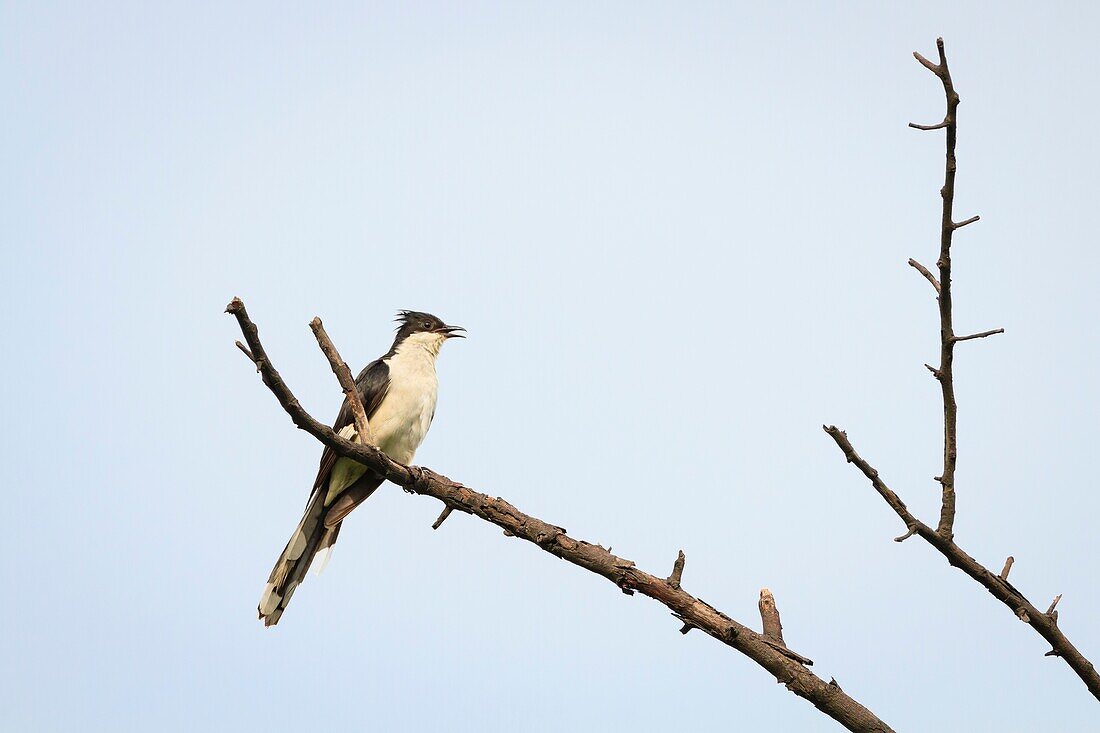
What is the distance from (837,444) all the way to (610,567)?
1.25 m

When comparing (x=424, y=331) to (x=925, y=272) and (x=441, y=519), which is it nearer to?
(x=441, y=519)

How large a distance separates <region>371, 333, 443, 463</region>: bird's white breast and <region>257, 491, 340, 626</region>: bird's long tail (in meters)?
0.70

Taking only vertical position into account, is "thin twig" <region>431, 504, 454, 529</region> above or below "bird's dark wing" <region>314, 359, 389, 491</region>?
below

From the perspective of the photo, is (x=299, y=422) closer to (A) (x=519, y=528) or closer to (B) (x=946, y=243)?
(A) (x=519, y=528)

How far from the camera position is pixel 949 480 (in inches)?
154

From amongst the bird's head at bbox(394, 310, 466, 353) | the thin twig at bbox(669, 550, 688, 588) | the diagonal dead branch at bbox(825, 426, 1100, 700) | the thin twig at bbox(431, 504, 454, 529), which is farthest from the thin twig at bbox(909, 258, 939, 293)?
the bird's head at bbox(394, 310, 466, 353)

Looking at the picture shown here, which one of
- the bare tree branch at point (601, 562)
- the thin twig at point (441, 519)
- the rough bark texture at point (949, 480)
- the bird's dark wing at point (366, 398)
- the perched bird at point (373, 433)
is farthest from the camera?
the bird's dark wing at point (366, 398)

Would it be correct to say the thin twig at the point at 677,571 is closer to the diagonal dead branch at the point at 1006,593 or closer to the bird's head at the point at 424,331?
the diagonal dead branch at the point at 1006,593

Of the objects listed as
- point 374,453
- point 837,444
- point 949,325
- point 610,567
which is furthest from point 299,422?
point 949,325

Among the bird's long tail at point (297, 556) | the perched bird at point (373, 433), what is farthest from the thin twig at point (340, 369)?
the bird's long tail at point (297, 556)

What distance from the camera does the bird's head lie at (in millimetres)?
8852

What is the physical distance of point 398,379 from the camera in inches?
319

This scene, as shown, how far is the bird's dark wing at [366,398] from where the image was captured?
7219mm

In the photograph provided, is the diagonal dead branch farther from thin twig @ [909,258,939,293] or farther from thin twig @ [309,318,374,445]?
thin twig @ [309,318,374,445]
